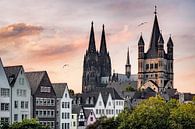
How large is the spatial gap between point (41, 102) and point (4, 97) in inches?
392

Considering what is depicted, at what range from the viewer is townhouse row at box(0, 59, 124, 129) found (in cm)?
8256

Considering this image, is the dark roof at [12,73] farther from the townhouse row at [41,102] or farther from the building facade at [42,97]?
the building facade at [42,97]

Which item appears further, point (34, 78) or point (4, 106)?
point (34, 78)

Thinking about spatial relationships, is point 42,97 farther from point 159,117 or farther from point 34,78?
point 159,117

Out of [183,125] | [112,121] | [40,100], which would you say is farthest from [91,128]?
[183,125]

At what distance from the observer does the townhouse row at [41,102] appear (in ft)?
271

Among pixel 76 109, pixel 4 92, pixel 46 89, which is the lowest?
pixel 76 109

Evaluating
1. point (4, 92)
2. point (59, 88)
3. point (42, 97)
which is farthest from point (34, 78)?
point (4, 92)

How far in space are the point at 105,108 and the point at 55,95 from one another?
73.8 feet

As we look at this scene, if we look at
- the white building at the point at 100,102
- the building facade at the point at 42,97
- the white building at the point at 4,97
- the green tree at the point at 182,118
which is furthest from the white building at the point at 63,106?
the green tree at the point at 182,118

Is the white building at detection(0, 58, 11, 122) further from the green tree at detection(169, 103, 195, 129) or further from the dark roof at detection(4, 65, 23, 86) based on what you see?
the green tree at detection(169, 103, 195, 129)

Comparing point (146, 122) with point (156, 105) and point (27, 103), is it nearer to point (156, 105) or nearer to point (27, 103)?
point (156, 105)

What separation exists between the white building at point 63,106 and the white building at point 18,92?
32.6 feet

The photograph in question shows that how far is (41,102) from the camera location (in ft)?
296
